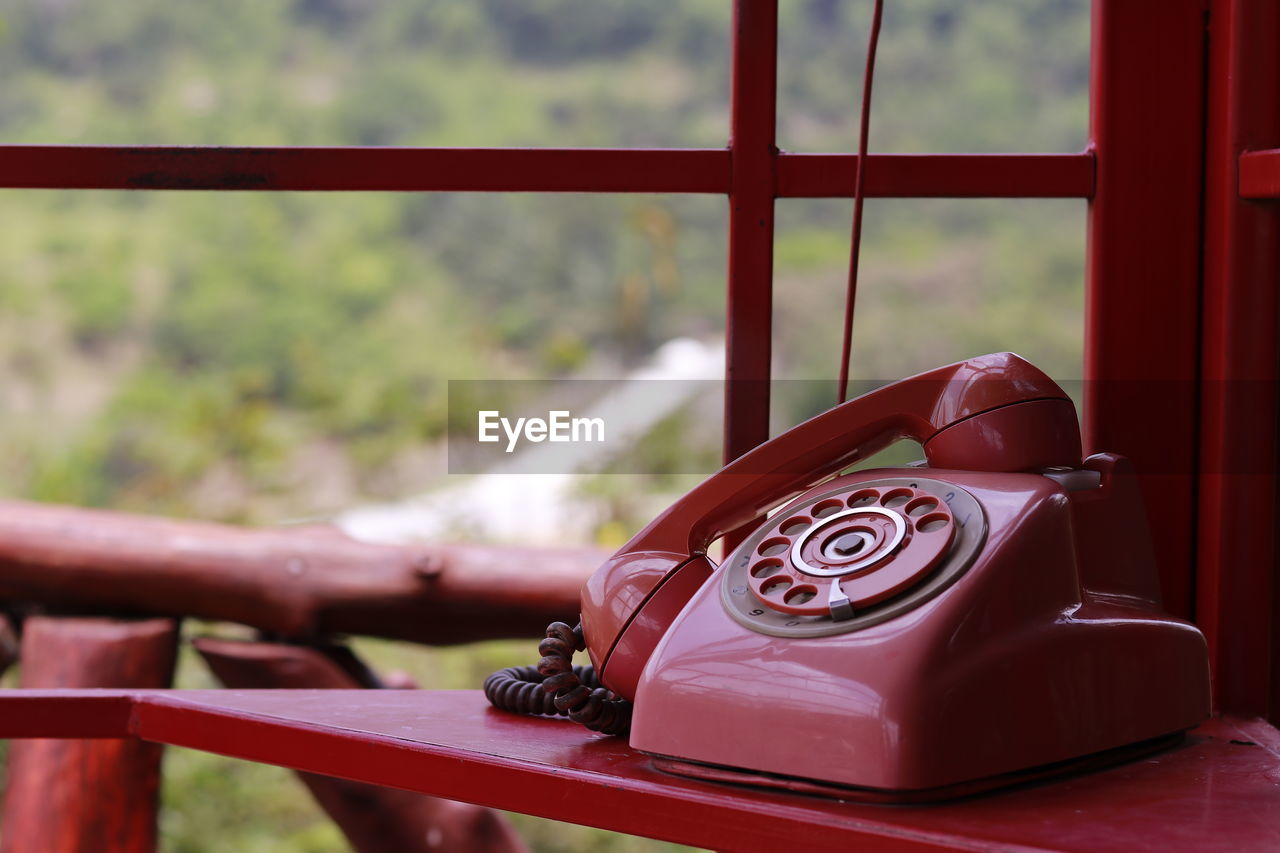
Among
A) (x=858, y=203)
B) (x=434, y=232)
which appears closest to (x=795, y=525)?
(x=858, y=203)

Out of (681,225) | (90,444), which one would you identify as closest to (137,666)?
(90,444)

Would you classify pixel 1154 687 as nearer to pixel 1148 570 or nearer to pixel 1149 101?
pixel 1148 570

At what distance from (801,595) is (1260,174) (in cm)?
43

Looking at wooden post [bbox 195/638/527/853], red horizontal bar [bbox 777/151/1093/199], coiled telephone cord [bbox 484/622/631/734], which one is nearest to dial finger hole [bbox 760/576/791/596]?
coiled telephone cord [bbox 484/622/631/734]

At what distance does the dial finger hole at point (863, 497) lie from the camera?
1.94ft

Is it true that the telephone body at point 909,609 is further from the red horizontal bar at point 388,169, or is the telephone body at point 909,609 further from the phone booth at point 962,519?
the red horizontal bar at point 388,169

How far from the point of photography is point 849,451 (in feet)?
2.10

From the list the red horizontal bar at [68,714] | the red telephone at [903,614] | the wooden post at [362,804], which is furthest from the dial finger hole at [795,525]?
the wooden post at [362,804]

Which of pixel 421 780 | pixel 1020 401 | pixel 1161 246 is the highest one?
pixel 1161 246

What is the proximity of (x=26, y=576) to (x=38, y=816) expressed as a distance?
0.25 meters

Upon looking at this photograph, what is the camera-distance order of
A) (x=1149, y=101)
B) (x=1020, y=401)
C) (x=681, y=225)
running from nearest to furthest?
(x=1020, y=401), (x=1149, y=101), (x=681, y=225)

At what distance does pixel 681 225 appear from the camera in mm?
7191

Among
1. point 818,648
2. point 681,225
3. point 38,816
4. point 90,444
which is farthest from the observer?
point 681,225

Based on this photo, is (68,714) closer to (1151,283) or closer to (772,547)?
(772,547)
